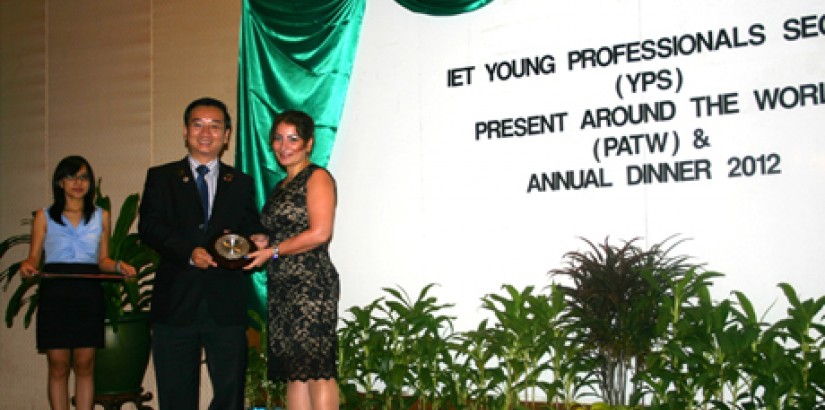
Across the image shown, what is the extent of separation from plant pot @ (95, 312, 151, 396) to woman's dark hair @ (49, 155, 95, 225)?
784mm

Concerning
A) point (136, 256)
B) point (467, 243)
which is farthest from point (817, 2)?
point (136, 256)

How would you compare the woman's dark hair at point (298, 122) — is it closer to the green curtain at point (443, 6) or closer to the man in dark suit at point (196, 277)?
the man in dark suit at point (196, 277)

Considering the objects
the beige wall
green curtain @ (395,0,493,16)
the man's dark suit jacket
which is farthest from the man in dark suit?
the beige wall

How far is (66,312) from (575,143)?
280 cm

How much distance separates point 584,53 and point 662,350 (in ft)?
5.27

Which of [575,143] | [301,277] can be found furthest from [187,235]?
[575,143]

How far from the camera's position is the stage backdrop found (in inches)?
165

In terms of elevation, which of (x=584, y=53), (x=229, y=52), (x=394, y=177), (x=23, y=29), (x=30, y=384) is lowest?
(x=30, y=384)

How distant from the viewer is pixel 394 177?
5.28 meters

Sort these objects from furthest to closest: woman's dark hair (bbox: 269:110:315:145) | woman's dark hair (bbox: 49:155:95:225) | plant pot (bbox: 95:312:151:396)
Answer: plant pot (bbox: 95:312:151:396), woman's dark hair (bbox: 49:155:95:225), woman's dark hair (bbox: 269:110:315:145)

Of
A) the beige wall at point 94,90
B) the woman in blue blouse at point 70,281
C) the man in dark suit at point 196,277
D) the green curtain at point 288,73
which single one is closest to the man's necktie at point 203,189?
the man in dark suit at point 196,277

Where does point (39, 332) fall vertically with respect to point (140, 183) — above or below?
below

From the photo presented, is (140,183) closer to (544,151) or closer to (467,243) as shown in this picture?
(467,243)

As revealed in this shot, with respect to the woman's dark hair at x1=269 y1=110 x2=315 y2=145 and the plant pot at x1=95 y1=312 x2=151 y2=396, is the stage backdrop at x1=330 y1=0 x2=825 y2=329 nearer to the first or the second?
the plant pot at x1=95 y1=312 x2=151 y2=396
